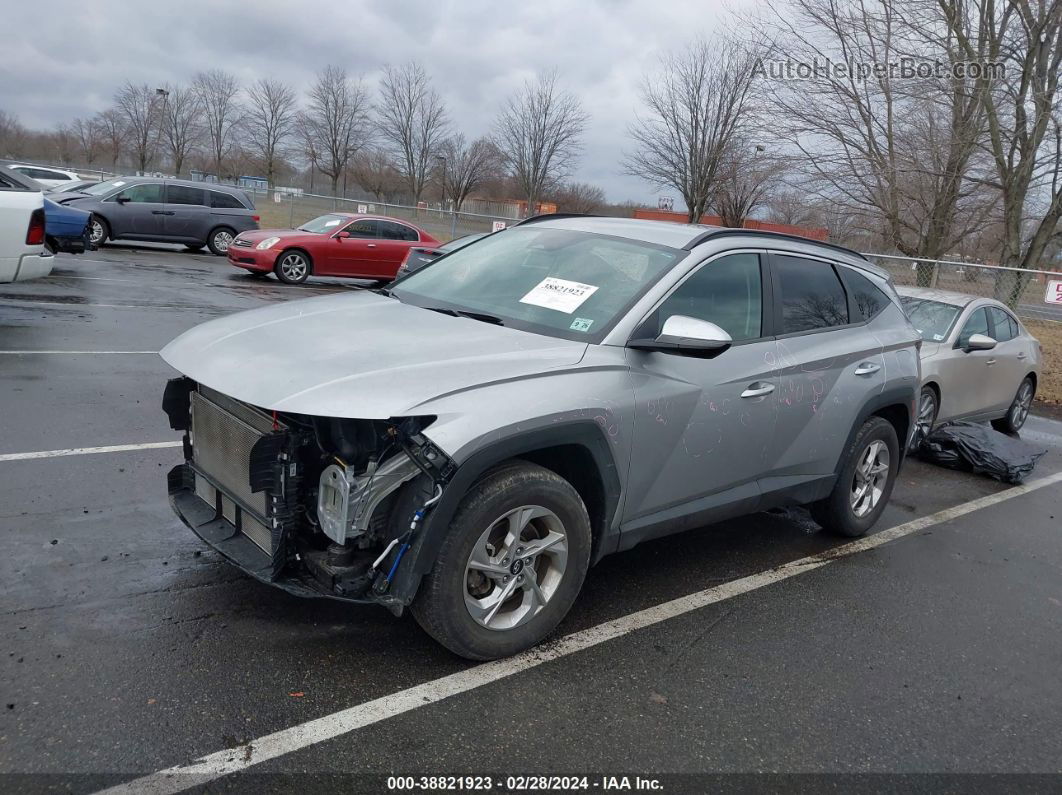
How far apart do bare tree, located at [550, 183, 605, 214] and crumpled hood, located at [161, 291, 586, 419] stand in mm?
35617

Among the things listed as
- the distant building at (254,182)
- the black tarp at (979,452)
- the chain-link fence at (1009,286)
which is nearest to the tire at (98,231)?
the chain-link fence at (1009,286)

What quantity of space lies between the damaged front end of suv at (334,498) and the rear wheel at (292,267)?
550 inches

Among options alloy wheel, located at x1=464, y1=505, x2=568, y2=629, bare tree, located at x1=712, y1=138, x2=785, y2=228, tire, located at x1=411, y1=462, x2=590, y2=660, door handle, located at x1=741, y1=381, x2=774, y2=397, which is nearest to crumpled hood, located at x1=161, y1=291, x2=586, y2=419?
tire, located at x1=411, y1=462, x2=590, y2=660

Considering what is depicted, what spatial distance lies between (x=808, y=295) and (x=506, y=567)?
2.58 metres

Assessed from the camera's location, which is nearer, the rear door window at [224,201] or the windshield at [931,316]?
the windshield at [931,316]

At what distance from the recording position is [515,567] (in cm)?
341

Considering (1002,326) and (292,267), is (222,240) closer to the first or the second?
(292,267)

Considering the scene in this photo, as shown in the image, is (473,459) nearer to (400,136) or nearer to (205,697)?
(205,697)

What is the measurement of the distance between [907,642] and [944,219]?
747 inches

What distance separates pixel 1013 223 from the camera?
2075 centimetres

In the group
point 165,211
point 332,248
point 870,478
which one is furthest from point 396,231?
point 870,478

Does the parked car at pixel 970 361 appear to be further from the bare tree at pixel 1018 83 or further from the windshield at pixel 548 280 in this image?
the bare tree at pixel 1018 83

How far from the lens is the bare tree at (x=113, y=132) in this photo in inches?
2249

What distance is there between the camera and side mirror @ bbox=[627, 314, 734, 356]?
3.58 m
